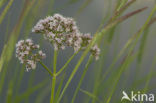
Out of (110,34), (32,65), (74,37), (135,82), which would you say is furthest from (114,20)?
Result: (135,82)

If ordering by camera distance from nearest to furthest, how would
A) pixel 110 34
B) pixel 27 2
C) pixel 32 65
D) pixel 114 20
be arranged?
pixel 114 20 → pixel 27 2 → pixel 32 65 → pixel 110 34

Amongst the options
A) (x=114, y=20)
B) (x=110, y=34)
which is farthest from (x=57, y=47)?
(x=110, y=34)

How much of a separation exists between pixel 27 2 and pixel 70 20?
28cm

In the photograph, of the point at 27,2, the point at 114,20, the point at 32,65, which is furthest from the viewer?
the point at 32,65

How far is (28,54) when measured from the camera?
1191 mm

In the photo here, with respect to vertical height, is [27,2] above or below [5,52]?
above

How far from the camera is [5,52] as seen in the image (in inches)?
41.3

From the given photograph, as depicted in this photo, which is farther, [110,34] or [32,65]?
[110,34]

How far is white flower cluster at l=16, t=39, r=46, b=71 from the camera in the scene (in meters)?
1.15

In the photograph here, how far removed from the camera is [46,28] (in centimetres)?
116

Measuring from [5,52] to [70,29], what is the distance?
0.99 feet

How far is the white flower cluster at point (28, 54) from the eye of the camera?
1151mm

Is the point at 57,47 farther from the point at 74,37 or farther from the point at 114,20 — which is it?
the point at 114,20

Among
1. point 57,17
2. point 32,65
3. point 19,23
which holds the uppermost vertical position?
Result: point 57,17
